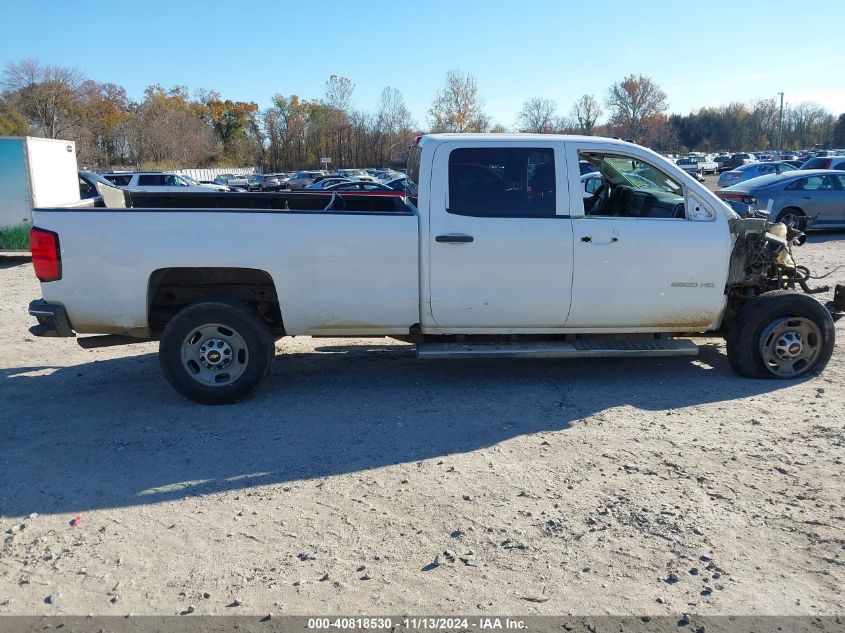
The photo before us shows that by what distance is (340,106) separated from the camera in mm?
76625

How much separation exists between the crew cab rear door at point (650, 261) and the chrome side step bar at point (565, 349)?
17 cm

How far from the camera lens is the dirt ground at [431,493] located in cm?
339

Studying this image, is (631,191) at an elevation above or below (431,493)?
above

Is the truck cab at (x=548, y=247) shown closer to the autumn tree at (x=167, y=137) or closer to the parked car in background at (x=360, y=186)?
the parked car in background at (x=360, y=186)

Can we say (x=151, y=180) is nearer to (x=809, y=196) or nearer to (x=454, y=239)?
(x=809, y=196)

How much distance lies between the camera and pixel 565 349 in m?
6.11

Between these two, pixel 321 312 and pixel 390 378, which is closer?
pixel 321 312

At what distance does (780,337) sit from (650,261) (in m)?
1.38

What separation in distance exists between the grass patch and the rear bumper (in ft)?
36.6

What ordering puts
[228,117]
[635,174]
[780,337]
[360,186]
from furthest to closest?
[228,117], [360,186], [635,174], [780,337]

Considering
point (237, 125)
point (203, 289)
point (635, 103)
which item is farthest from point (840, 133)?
point (203, 289)

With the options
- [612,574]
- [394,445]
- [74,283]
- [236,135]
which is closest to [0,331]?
[74,283]

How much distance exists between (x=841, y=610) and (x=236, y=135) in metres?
88.8

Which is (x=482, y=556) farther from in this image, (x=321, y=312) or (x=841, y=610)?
(x=321, y=312)
